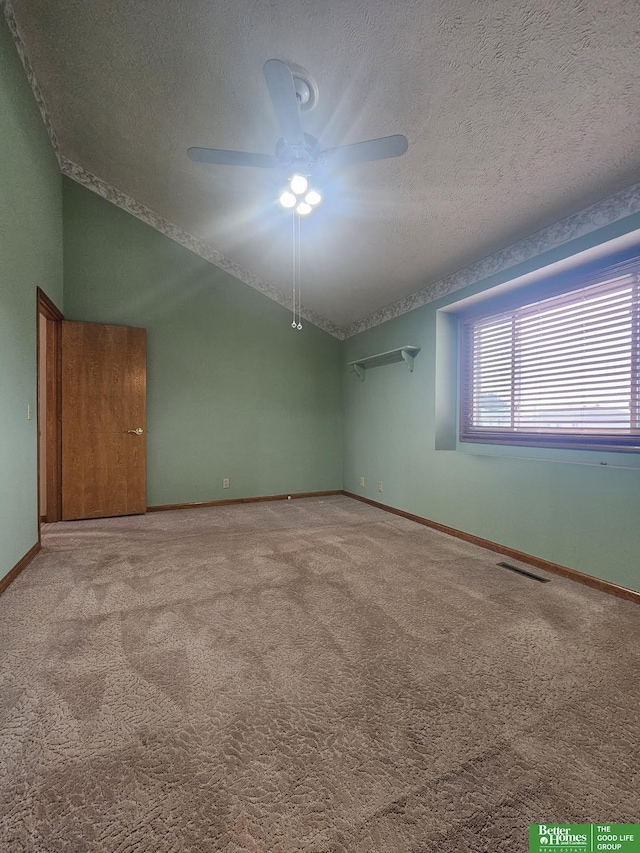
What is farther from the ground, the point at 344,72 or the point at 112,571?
the point at 344,72

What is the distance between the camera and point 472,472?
10.9ft

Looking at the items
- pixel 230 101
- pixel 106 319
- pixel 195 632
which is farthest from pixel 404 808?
pixel 106 319

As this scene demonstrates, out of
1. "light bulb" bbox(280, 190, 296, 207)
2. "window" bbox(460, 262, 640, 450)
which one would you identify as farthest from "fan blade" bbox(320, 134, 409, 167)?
"window" bbox(460, 262, 640, 450)

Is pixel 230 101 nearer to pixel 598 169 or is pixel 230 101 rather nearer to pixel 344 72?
pixel 344 72

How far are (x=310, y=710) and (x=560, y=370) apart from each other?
9.19 feet

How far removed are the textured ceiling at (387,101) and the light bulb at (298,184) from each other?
2.13 feet

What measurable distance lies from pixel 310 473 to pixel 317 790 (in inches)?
171

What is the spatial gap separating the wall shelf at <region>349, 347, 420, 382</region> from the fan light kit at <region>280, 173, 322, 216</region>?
197 centimetres

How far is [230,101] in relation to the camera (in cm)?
250

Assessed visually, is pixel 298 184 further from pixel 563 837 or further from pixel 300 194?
pixel 563 837

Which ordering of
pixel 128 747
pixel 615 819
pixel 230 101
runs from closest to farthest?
1. pixel 615 819
2. pixel 128 747
3. pixel 230 101

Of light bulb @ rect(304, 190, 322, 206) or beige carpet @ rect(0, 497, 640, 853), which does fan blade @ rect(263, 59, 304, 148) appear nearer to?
light bulb @ rect(304, 190, 322, 206)

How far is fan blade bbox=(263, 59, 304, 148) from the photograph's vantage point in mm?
1546

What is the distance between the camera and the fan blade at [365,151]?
181 cm
